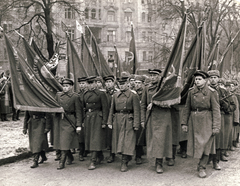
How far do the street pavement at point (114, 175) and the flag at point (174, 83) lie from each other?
5.12 ft

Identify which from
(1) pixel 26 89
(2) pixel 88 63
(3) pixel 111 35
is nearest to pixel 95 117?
(1) pixel 26 89

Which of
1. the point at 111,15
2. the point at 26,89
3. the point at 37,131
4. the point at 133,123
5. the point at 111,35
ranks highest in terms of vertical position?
the point at 111,15

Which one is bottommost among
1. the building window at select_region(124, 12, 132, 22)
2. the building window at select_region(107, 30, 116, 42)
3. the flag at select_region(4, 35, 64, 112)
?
the flag at select_region(4, 35, 64, 112)

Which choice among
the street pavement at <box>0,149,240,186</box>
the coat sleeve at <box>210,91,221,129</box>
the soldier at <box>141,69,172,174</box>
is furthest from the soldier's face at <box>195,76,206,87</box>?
the street pavement at <box>0,149,240,186</box>

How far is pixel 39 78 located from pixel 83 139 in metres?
1.99

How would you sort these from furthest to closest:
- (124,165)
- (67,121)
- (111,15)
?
(111,15) → (67,121) → (124,165)

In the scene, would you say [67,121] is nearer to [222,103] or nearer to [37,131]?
[37,131]

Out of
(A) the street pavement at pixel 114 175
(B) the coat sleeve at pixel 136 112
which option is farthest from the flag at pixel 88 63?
(A) the street pavement at pixel 114 175

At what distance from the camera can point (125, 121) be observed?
652 cm

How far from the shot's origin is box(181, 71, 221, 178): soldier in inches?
232

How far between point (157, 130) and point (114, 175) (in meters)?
1.35

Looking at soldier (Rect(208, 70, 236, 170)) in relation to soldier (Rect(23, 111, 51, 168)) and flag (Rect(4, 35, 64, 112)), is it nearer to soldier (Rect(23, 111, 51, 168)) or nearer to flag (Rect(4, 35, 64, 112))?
flag (Rect(4, 35, 64, 112))

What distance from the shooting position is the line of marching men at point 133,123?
6.02m

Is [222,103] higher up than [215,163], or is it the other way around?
[222,103]
